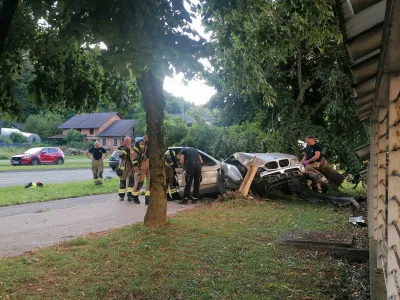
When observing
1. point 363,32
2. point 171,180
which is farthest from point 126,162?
point 363,32

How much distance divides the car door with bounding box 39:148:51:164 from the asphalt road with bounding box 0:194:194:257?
24.3 metres

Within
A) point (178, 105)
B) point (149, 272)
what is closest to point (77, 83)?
point (149, 272)

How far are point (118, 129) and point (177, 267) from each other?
71.7 metres

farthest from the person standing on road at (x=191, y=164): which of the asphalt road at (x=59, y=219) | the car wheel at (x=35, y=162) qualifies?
the car wheel at (x=35, y=162)

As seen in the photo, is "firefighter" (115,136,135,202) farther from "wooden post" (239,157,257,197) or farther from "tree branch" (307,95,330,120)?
"tree branch" (307,95,330,120)

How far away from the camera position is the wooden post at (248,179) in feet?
40.4

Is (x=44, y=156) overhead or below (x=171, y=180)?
overhead

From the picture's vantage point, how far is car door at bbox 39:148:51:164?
36.5m

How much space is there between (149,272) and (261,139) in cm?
1050

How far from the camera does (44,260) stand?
6.13 metres

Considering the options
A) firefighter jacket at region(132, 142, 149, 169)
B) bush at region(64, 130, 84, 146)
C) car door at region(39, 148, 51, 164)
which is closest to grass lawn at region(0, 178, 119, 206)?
firefighter jacket at region(132, 142, 149, 169)

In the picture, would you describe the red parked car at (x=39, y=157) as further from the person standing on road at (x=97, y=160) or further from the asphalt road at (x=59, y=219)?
the asphalt road at (x=59, y=219)

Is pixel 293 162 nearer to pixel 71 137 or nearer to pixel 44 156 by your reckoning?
pixel 44 156

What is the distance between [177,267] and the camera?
5824 mm
